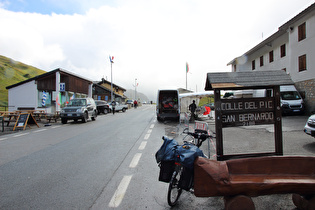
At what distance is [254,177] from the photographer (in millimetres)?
2916

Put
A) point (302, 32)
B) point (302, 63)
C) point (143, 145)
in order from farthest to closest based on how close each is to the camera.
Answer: point (302, 63)
point (302, 32)
point (143, 145)

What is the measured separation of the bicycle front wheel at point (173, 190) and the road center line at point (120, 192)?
792mm

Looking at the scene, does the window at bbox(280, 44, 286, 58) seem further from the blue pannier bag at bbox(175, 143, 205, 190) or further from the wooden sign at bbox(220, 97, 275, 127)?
the blue pannier bag at bbox(175, 143, 205, 190)

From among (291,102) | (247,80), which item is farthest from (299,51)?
(247,80)

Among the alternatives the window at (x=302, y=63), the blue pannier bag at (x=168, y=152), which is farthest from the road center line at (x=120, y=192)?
the window at (x=302, y=63)

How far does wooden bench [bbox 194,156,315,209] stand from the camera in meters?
2.55

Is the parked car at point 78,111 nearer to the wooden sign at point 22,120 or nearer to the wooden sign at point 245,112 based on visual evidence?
the wooden sign at point 22,120

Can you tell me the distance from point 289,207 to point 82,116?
1428cm

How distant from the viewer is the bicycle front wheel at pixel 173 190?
9.41 feet

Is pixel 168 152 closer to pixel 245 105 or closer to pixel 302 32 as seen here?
pixel 245 105

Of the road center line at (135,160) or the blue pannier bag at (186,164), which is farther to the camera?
the road center line at (135,160)

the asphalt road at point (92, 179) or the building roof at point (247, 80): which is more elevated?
the building roof at point (247, 80)

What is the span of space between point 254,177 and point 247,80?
6.43 feet

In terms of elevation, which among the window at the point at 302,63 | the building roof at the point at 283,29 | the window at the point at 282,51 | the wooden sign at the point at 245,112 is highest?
the building roof at the point at 283,29
